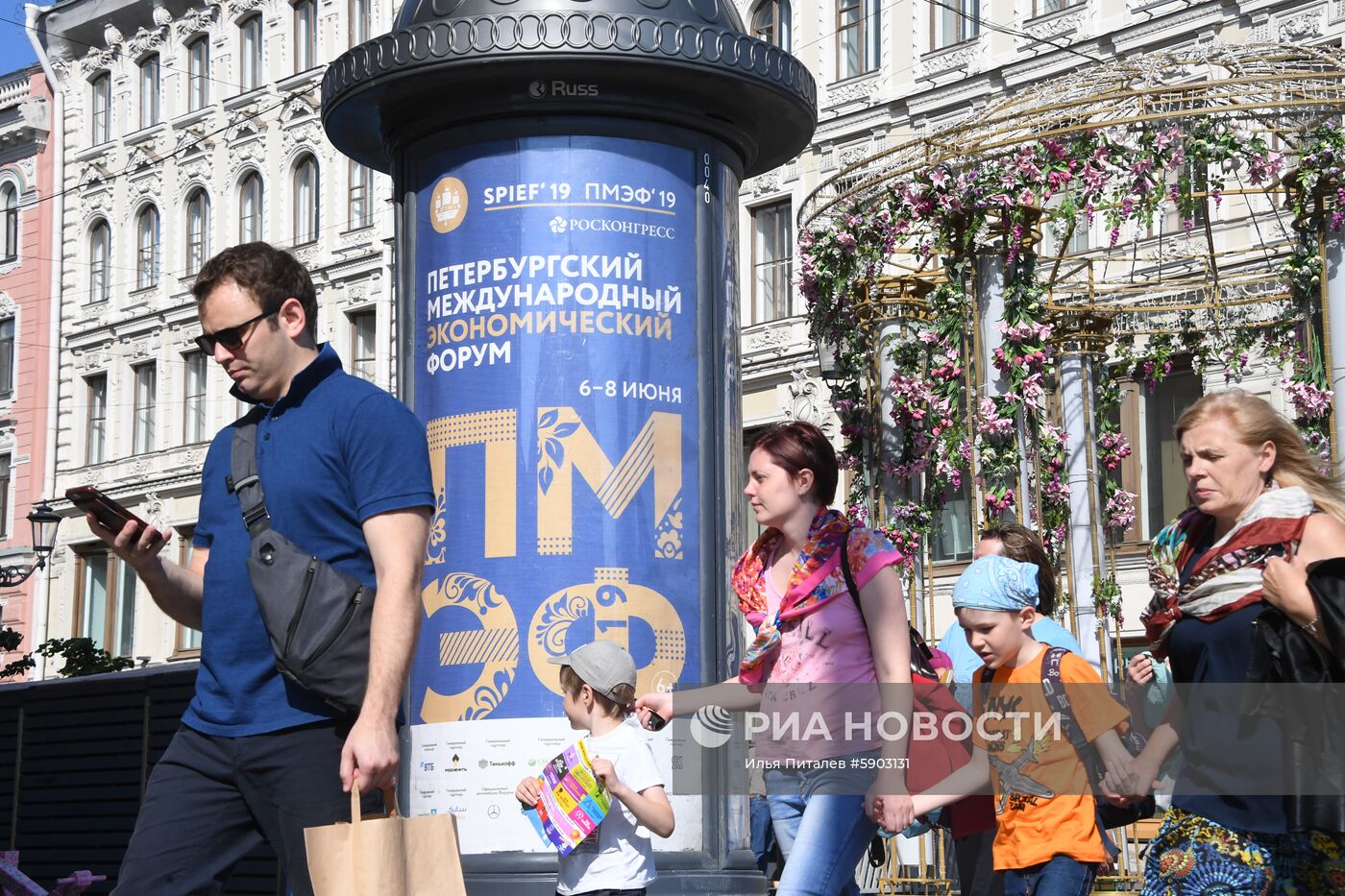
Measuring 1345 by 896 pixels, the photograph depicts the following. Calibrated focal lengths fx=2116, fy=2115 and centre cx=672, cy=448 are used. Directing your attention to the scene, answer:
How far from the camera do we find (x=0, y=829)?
12.9 meters

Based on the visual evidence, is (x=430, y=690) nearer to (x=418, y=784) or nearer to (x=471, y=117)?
(x=418, y=784)

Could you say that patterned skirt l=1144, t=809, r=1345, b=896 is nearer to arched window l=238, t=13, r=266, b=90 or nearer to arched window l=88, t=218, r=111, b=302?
arched window l=238, t=13, r=266, b=90

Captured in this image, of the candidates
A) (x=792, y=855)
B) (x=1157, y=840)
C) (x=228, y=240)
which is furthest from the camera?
(x=228, y=240)

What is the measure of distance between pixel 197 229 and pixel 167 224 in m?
0.67

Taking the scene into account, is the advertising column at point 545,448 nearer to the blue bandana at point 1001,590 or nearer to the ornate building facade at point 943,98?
the blue bandana at point 1001,590

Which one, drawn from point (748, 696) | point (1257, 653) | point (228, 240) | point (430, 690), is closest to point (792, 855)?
point (748, 696)

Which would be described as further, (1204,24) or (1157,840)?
(1204,24)

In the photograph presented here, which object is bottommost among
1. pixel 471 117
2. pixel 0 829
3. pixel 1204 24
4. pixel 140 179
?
pixel 0 829

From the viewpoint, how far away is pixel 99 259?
139 feet

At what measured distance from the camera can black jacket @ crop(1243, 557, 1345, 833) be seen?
4.72 metres

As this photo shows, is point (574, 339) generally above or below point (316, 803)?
above

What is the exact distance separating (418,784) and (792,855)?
9.85ft

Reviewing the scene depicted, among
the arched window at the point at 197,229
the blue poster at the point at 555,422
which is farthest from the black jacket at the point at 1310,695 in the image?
the arched window at the point at 197,229

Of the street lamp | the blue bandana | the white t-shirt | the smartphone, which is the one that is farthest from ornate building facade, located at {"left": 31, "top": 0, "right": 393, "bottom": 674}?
the smartphone
